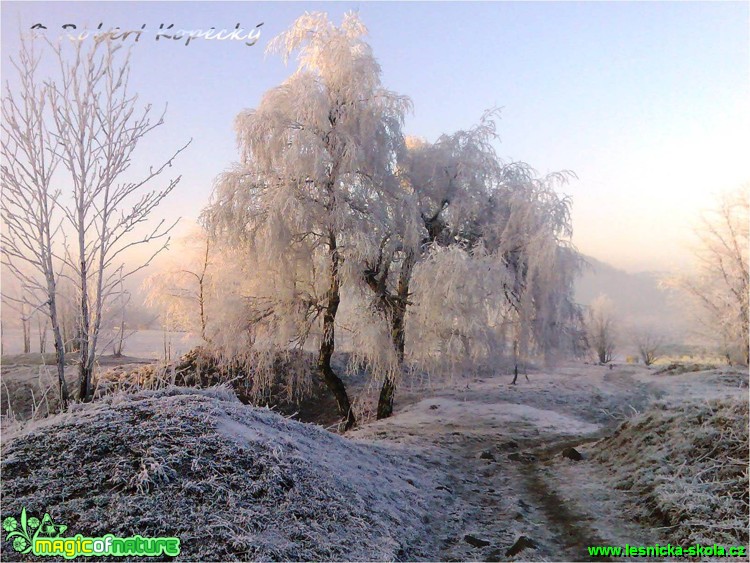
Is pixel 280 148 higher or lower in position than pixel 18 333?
higher

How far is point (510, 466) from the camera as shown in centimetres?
912

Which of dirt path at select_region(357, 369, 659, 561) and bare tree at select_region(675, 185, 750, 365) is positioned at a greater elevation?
bare tree at select_region(675, 185, 750, 365)

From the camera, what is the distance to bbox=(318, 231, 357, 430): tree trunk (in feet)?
41.7

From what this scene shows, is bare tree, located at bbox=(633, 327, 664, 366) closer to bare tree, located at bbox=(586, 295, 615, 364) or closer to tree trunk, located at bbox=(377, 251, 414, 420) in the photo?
bare tree, located at bbox=(586, 295, 615, 364)

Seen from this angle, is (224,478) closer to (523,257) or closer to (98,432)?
(98,432)

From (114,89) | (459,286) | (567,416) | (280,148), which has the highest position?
(280,148)

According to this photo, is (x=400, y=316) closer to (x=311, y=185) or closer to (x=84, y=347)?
(x=311, y=185)

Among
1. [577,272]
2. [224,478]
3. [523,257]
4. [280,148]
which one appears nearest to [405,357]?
[523,257]

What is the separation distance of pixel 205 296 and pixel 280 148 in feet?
18.6

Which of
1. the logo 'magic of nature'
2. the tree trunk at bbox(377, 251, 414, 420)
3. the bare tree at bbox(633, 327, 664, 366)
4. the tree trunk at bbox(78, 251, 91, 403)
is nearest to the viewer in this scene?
the logo 'magic of nature'

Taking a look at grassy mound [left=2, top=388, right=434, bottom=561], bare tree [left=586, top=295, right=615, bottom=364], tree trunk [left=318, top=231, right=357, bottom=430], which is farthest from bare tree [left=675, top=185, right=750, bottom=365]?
grassy mound [left=2, top=388, right=434, bottom=561]

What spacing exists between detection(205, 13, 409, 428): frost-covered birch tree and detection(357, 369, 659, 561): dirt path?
11.0 feet

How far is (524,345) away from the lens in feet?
43.4

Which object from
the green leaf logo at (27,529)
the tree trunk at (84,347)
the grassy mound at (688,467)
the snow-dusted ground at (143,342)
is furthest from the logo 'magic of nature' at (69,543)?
the snow-dusted ground at (143,342)
